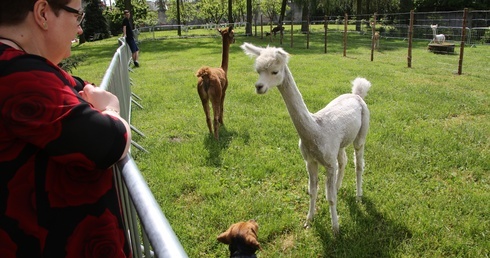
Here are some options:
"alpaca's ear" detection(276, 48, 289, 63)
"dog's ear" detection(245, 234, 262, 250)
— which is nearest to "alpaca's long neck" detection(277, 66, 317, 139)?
"alpaca's ear" detection(276, 48, 289, 63)

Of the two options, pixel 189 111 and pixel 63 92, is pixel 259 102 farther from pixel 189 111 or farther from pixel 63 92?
pixel 63 92

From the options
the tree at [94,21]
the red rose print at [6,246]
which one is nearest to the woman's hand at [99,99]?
the red rose print at [6,246]

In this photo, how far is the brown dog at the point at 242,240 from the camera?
250cm

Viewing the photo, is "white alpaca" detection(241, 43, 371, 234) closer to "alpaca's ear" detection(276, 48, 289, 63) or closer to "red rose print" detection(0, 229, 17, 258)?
"alpaca's ear" detection(276, 48, 289, 63)

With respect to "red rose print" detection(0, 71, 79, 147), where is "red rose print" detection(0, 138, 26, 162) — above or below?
below

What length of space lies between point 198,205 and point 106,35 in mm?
43081

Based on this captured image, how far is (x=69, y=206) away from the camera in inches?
45.5

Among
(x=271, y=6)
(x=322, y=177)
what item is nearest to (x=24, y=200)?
(x=322, y=177)

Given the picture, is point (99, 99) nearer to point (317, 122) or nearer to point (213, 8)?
point (317, 122)

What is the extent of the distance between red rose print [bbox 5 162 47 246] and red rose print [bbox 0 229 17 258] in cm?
5

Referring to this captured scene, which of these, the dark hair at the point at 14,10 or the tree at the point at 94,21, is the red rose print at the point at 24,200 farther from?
the tree at the point at 94,21

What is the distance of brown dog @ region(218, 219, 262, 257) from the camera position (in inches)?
98.5

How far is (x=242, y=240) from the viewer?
255cm

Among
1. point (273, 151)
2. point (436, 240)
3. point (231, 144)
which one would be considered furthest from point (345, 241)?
point (231, 144)
